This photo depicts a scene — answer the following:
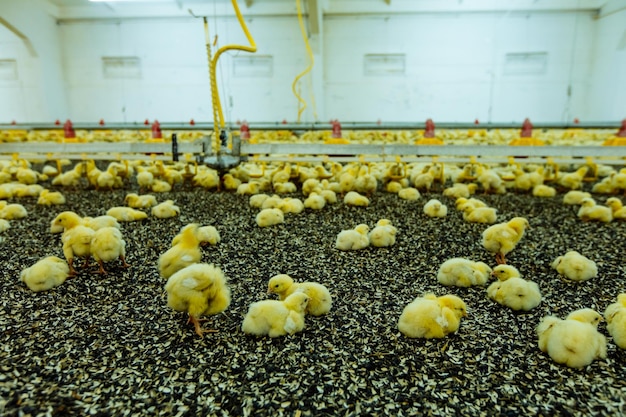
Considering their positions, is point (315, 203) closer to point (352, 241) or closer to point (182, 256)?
point (352, 241)

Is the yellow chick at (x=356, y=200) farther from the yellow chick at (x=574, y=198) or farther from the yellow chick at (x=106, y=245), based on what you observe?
the yellow chick at (x=106, y=245)

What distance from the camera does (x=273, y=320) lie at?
179 centimetres

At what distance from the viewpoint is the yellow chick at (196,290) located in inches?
67.0

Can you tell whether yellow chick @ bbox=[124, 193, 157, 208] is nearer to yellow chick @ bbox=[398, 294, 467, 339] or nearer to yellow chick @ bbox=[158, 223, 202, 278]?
yellow chick @ bbox=[158, 223, 202, 278]

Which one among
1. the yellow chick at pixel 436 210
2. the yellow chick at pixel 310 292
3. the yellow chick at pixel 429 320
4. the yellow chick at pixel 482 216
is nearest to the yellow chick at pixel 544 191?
the yellow chick at pixel 482 216

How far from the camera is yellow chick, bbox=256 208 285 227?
11.6 feet

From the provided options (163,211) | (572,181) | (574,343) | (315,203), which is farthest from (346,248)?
(572,181)

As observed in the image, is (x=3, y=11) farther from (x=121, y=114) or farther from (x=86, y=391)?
(x=86, y=391)

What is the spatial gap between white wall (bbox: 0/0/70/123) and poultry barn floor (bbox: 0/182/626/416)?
407 inches

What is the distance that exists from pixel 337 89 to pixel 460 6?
4.13 metres

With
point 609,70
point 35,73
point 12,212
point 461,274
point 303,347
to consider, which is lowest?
point 303,347

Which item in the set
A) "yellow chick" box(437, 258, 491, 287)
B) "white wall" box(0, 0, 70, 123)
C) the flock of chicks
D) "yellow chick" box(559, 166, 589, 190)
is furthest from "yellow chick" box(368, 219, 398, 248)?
"white wall" box(0, 0, 70, 123)

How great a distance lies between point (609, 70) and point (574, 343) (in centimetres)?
1173

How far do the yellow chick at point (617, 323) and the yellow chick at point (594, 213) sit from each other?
6.95 feet
